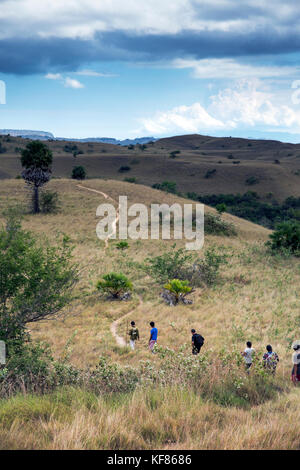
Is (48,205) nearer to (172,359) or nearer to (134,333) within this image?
(134,333)

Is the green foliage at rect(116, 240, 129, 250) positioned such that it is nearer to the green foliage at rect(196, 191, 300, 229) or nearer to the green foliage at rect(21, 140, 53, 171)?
the green foliage at rect(21, 140, 53, 171)

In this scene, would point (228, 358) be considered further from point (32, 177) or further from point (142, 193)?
point (142, 193)

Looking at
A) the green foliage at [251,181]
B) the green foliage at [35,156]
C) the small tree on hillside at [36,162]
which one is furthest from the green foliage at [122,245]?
the green foliage at [251,181]

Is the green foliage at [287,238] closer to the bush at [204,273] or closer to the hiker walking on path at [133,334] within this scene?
the bush at [204,273]

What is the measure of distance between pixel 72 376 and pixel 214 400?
2891mm

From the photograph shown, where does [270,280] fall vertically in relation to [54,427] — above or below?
below

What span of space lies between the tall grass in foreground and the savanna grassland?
15mm

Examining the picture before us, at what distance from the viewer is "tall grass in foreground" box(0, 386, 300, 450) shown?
4090mm

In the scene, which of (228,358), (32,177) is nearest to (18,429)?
(228,358)

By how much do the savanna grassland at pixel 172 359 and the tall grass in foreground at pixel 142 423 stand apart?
2 cm

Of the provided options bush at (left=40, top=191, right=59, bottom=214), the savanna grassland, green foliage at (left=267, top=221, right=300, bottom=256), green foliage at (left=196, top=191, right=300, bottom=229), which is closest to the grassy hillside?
green foliage at (left=196, top=191, right=300, bottom=229)

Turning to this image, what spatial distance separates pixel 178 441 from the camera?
4273mm
